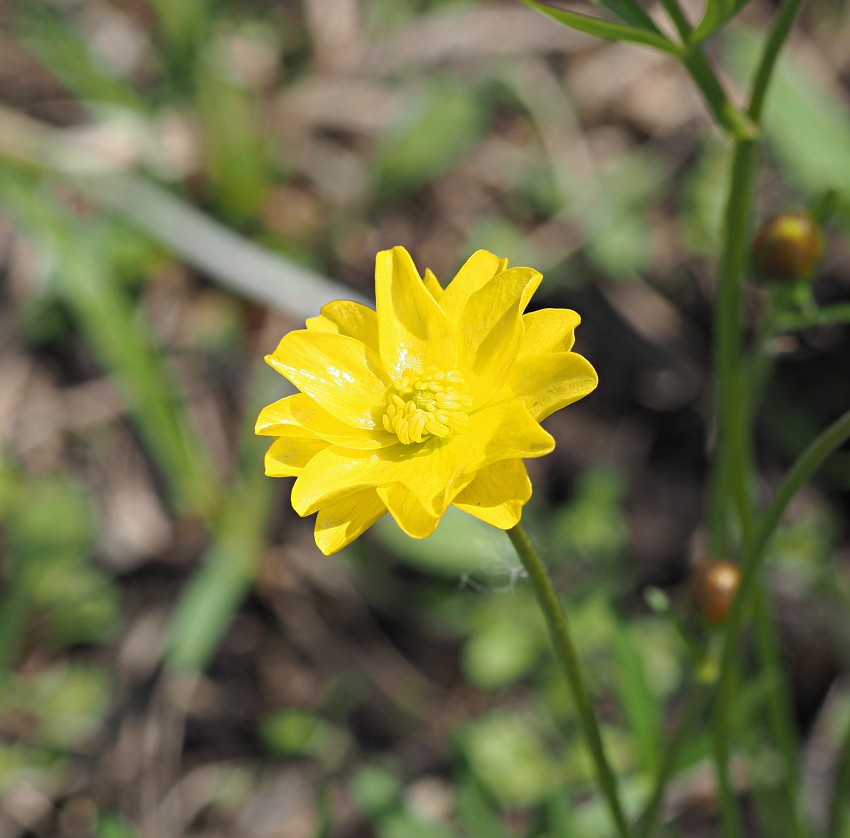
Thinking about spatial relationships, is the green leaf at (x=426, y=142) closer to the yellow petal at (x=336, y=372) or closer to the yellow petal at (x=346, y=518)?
the yellow petal at (x=336, y=372)

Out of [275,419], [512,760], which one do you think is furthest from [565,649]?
[512,760]

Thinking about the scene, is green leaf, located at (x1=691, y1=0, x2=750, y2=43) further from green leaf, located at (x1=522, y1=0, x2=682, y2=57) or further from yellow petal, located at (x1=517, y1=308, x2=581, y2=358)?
yellow petal, located at (x1=517, y1=308, x2=581, y2=358)

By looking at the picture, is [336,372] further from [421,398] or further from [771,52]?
[771,52]

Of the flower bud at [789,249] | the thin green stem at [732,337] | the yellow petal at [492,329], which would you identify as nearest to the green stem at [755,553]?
the thin green stem at [732,337]

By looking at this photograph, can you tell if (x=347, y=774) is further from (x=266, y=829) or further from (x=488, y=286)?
(x=488, y=286)

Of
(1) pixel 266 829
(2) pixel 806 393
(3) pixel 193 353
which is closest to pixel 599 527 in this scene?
(2) pixel 806 393

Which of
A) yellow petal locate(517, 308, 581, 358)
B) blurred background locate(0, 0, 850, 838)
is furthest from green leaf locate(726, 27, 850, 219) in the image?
yellow petal locate(517, 308, 581, 358)
